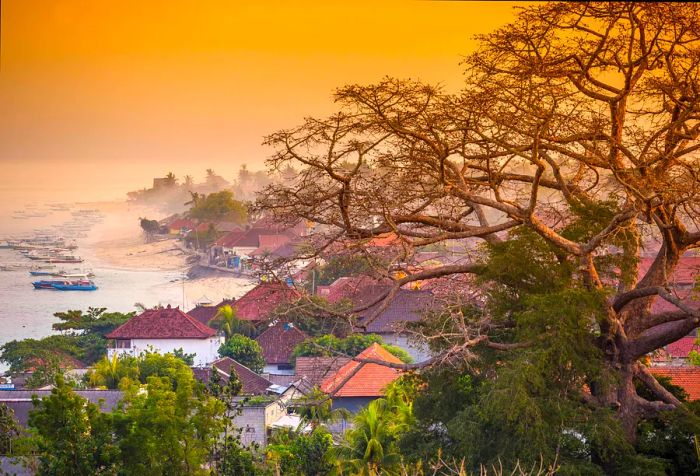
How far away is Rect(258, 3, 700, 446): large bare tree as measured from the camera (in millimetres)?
7695

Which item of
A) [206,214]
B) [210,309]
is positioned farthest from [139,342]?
[206,214]

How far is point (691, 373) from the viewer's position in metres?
13.6

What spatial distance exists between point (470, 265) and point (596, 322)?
2.96 ft

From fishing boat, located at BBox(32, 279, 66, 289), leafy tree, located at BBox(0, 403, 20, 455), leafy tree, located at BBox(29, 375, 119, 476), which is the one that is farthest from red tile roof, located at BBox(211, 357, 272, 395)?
fishing boat, located at BBox(32, 279, 66, 289)

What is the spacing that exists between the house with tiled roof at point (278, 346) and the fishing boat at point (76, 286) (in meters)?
15.0

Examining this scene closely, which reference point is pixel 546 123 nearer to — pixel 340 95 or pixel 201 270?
pixel 340 95

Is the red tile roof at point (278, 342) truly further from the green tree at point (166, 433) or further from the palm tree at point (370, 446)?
the green tree at point (166, 433)

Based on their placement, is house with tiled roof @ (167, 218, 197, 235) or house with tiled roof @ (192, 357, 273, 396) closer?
house with tiled roof @ (192, 357, 273, 396)

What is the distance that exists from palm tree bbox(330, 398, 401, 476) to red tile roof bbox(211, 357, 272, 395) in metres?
6.96

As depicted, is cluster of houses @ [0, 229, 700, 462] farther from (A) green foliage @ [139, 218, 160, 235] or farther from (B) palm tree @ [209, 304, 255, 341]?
(A) green foliage @ [139, 218, 160, 235]

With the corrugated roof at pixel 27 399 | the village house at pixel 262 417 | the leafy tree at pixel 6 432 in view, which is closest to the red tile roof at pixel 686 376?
the village house at pixel 262 417

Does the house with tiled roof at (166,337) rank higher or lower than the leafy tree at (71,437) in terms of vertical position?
higher

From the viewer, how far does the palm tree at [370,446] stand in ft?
32.2

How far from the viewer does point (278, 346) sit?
68.8ft
